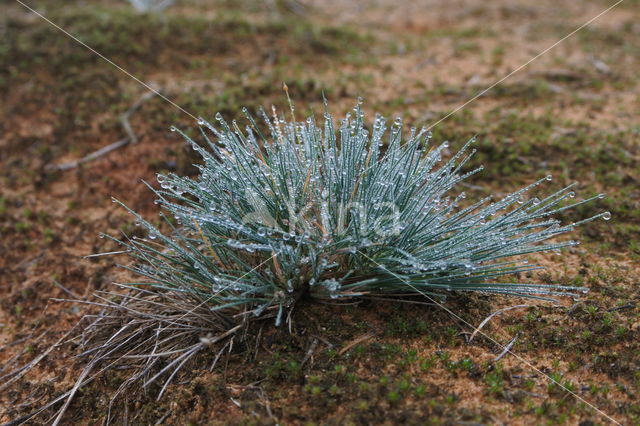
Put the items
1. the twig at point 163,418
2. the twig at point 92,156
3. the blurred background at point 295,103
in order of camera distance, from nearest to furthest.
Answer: the twig at point 163,418 → the blurred background at point 295,103 → the twig at point 92,156

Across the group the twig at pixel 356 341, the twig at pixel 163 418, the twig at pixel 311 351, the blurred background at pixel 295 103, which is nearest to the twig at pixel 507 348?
the blurred background at pixel 295 103

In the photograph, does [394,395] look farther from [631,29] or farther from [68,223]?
[631,29]

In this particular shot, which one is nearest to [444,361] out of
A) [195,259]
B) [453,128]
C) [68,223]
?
[195,259]

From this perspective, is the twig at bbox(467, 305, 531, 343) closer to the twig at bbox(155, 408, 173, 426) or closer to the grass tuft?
the grass tuft

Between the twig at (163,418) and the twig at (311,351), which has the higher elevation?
the twig at (311,351)

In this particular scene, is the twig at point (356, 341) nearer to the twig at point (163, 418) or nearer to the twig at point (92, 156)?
the twig at point (163, 418)

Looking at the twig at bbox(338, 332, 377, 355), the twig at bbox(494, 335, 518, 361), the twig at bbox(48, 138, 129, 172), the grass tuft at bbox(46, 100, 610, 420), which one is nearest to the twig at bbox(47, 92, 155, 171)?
the twig at bbox(48, 138, 129, 172)

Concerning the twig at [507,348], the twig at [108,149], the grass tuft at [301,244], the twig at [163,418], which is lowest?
the twig at [163,418]

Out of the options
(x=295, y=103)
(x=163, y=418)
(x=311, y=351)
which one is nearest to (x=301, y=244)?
Answer: (x=311, y=351)
